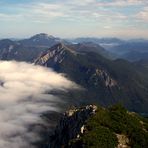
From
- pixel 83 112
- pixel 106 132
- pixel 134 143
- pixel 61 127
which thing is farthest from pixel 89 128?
pixel 61 127

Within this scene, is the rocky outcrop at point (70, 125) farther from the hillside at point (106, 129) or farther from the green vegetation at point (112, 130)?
the green vegetation at point (112, 130)

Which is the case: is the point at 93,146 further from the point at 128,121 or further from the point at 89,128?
the point at 128,121

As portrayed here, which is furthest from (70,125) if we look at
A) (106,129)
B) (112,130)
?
(106,129)

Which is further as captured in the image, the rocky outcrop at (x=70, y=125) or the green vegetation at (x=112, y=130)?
the rocky outcrop at (x=70, y=125)

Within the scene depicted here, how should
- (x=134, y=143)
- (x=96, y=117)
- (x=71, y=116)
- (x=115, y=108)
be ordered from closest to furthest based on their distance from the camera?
(x=134, y=143) < (x=96, y=117) < (x=115, y=108) < (x=71, y=116)

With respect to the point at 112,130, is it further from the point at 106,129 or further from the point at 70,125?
the point at 70,125

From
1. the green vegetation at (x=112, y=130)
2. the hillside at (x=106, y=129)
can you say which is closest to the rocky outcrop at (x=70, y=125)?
the hillside at (x=106, y=129)

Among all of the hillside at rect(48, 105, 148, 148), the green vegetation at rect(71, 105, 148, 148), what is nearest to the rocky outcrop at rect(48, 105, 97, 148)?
the hillside at rect(48, 105, 148, 148)
